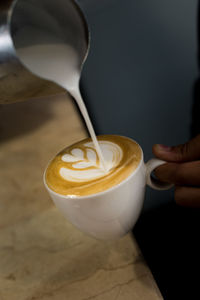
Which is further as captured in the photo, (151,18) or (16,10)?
(151,18)

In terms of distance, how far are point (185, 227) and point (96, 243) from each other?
0.26m

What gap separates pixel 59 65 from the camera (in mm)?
477

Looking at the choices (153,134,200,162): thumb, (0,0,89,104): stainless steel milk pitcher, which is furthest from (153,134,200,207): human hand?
(0,0,89,104): stainless steel milk pitcher

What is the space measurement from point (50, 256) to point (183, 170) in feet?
0.92

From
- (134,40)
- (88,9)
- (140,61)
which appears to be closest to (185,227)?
(140,61)

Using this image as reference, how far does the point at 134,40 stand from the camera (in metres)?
1.27

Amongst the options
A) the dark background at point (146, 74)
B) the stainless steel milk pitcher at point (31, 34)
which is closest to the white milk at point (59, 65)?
the stainless steel milk pitcher at point (31, 34)

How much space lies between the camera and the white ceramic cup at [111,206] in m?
0.40

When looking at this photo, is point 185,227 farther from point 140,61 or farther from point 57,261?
point 140,61

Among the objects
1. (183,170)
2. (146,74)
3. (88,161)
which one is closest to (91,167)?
(88,161)

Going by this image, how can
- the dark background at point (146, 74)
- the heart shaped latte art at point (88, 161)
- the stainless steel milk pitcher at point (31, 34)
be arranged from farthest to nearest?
the dark background at point (146, 74) < the heart shaped latte art at point (88, 161) < the stainless steel milk pitcher at point (31, 34)

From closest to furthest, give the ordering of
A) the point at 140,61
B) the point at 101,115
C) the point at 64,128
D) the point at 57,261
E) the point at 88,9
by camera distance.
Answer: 1. the point at 57,261
2. the point at 64,128
3. the point at 101,115
4. the point at 140,61
5. the point at 88,9

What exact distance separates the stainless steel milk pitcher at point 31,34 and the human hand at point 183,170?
228 mm

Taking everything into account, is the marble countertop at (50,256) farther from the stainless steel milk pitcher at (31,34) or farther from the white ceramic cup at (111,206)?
the stainless steel milk pitcher at (31,34)
